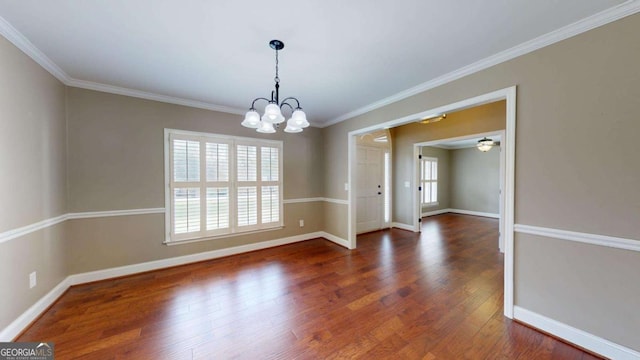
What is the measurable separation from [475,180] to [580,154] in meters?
6.63

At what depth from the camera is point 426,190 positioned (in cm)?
748

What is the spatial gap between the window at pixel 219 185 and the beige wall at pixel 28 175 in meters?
1.08

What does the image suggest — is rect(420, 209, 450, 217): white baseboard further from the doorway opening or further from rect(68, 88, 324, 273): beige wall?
rect(68, 88, 324, 273): beige wall

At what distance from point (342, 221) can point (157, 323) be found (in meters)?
3.10

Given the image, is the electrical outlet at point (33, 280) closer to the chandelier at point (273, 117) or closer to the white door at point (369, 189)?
the chandelier at point (273, 117)

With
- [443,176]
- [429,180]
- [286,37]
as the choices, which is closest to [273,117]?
[286,37]

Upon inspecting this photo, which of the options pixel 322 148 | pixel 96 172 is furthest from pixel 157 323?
pixel 322 148

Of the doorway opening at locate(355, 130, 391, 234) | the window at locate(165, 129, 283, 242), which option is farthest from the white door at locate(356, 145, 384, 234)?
the window at locate(165, 129, 283, 242)

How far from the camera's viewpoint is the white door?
529cm

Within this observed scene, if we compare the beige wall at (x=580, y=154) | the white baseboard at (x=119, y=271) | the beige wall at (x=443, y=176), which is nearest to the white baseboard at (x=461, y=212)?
the beige wall at (x=443, y=176)

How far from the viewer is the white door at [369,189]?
208 inches

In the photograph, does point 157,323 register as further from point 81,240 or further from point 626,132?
point 626,132

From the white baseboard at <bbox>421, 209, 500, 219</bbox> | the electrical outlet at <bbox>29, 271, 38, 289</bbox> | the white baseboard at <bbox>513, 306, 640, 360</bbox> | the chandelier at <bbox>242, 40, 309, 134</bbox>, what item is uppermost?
the chandelier at <bbox>242, 40, 309, 134</bbox>

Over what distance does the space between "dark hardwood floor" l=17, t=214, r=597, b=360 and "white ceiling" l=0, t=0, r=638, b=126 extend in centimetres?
256
